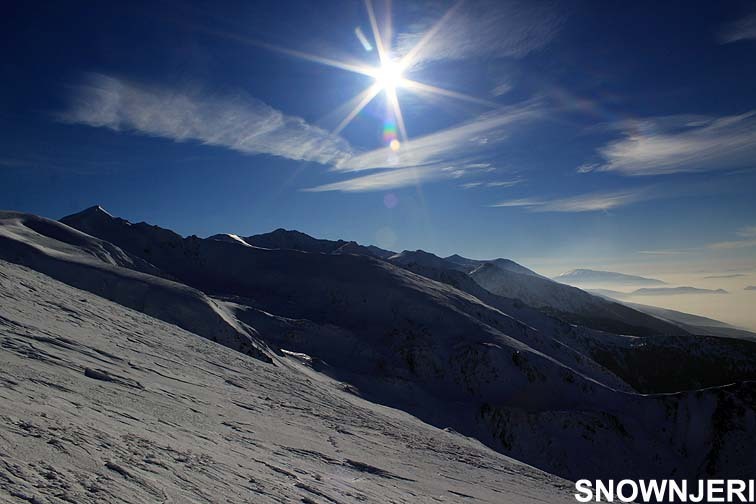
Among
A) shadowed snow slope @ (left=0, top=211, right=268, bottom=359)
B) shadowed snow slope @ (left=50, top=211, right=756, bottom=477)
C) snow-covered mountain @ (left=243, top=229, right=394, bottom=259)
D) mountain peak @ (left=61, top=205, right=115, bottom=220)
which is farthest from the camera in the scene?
snow-covered mountain @ (left=243, top=229, right=394, bottom=259)

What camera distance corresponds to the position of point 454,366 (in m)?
60.2

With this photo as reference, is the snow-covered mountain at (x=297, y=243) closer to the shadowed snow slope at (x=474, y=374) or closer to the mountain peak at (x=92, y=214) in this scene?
the mountain peak at (x=92, y=214)

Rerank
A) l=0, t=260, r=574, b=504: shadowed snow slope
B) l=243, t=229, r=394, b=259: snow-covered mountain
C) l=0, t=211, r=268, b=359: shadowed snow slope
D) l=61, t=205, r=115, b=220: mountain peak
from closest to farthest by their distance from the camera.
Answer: l=0, t=260, r=574, b=504: shadowed snow slope
l=0, t=211, r=268, b=359: shadowed snow slope
l=61, t=205, r=115, b=220: mountain peak
l=243, t=229, r=394, b=259: snow-covered mountain

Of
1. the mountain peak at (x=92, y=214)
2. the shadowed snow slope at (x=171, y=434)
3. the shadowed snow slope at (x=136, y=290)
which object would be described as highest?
the mountain peak at (x=92, y=214)

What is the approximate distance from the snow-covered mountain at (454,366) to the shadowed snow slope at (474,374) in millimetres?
170

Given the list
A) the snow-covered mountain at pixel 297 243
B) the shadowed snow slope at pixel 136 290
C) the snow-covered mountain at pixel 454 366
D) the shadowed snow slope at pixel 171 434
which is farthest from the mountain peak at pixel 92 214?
the shadowed snow slope at pixel 171 434

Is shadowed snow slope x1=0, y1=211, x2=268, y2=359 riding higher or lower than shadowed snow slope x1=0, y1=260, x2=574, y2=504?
higher

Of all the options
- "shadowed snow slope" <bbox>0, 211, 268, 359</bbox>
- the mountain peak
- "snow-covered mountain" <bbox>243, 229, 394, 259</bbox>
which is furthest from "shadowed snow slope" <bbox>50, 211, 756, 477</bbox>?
"snow-covered mountain" <bbox>243, 229, 394, 259</bbox>

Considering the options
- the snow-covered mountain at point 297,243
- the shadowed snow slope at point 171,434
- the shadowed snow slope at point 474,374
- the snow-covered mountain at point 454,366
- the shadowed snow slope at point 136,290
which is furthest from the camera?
the snow-covered mountain at point 297,243

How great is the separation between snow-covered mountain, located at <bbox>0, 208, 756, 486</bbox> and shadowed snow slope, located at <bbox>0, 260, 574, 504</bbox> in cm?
1997

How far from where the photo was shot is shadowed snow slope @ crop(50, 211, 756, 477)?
4975 cm

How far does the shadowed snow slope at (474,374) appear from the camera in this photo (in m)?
49.8

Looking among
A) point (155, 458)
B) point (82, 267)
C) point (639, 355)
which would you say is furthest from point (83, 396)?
point (639, 355)

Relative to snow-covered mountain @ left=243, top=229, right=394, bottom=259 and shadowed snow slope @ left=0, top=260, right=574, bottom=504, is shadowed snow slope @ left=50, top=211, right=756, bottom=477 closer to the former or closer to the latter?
shadowed snow slope @ left=0, top=260, right=574, bottom=504
